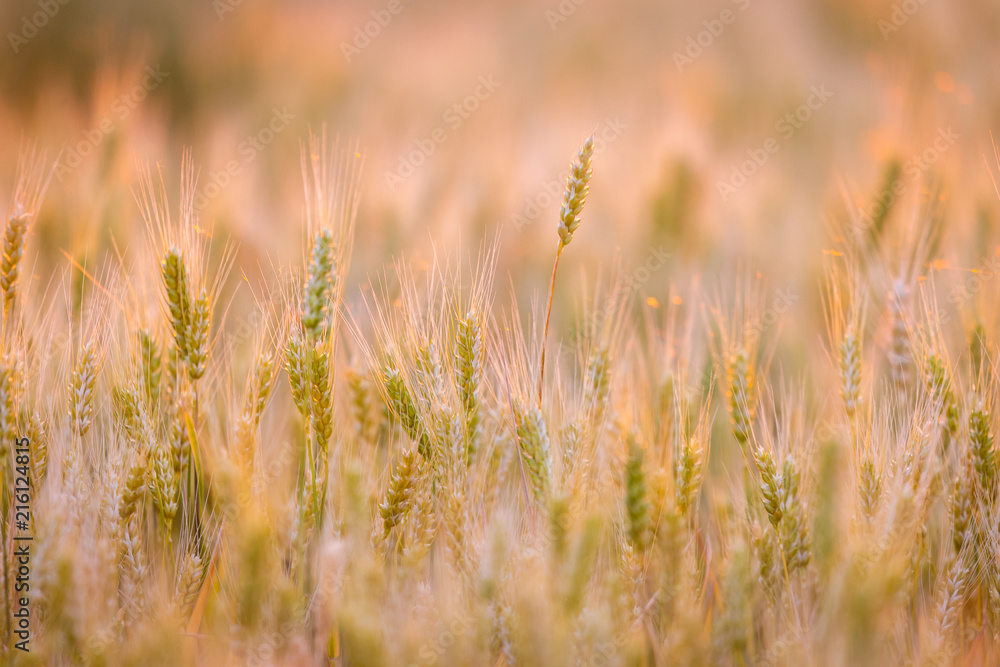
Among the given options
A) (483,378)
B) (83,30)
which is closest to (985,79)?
(483,378)

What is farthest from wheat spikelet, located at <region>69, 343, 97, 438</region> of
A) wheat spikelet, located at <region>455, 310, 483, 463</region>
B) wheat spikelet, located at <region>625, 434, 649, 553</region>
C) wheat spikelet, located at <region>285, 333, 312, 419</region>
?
wheat spikelet, located at <region>625, 434, 649, 553</region>

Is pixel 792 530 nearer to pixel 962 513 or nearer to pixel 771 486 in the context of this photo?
pixel 771 486

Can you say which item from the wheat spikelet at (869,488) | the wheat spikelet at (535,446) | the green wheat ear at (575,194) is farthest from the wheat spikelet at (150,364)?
the wheat spikelet at (869,488)

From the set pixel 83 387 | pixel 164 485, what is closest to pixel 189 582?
pixel 164 485

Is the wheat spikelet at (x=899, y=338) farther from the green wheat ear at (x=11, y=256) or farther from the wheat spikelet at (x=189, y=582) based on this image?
the green wheat ear at (x=11, y=256)

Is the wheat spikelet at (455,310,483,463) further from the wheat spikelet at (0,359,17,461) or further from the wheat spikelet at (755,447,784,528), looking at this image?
the wheat spikelet at (0,359,17,461)

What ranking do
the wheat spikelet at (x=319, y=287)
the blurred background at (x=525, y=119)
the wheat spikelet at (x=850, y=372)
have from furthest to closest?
the blurred background at (x=525, y=119) < the wheat spikelet at (x=850, y=372) < the wheat spikelet at (x=319, y=287)

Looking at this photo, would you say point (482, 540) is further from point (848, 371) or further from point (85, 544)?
point (848, 371)
